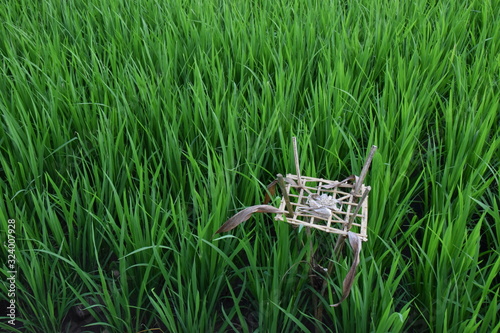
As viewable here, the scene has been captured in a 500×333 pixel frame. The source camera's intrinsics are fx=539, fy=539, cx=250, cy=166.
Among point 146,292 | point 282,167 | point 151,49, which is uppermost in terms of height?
point 151,49

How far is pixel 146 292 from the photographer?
1076mm

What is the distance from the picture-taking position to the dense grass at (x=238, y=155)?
107 cm

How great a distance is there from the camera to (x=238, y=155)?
1310 mm

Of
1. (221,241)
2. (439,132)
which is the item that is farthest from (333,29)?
(221,241)

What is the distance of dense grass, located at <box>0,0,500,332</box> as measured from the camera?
107 centimetres

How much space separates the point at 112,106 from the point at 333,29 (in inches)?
29.9

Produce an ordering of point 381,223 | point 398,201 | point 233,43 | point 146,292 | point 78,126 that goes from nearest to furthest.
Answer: point 146,292
point 381,223
point 398,201
point 78,126
point 233,43

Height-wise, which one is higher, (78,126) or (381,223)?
(78,126)

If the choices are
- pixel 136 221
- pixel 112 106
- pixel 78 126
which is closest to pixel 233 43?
pixel 112 106

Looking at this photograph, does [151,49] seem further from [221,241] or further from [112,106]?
[221,241]

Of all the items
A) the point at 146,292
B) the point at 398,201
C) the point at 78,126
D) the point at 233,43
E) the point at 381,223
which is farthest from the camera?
the point at 233,43

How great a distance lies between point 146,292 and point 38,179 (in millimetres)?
419

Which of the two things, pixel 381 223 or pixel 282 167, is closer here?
pixel 381 223

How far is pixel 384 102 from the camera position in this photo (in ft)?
4.76
